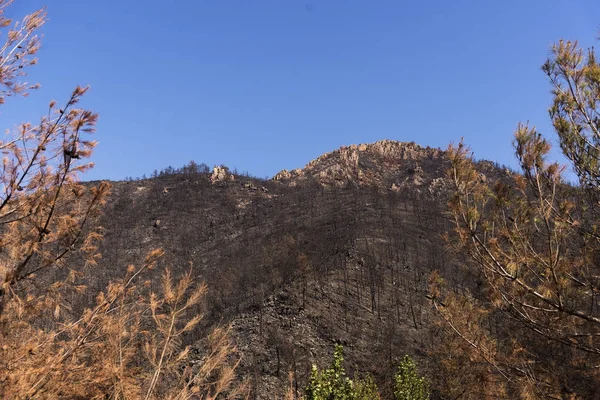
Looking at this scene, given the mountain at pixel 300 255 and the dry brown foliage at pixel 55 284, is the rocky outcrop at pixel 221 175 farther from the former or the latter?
the dry brown foliage at pixel 55 284

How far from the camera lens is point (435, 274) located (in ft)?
19.3

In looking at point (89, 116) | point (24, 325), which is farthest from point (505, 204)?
point (24, 325)

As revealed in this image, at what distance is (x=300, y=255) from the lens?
1693 inches

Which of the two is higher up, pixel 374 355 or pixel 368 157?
pixel 368 157

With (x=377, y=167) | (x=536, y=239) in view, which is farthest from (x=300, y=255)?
(x=377, y=167)

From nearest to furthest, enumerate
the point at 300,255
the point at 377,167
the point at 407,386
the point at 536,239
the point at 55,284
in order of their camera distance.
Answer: the point at 55,284 → the point at 536,239 → the point at 407,386 → the point at 300,255 → the point at 377,167

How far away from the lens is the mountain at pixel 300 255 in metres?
34.1

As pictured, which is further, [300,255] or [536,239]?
[300,255]

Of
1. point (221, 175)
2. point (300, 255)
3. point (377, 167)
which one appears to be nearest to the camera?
point (300, 255)

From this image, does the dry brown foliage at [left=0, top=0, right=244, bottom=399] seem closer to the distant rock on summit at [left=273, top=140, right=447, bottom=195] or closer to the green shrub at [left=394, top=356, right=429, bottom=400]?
the green shrub at [left=394, top=356, right=429, bottom=400]

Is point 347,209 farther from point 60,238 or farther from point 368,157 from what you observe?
point 60,238

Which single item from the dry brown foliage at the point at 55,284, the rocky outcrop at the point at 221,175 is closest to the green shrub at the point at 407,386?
the dry brown foliage at the point at 55,284

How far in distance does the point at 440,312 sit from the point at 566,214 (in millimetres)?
1939

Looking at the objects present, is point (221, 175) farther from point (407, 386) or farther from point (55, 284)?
point (55, 284)
